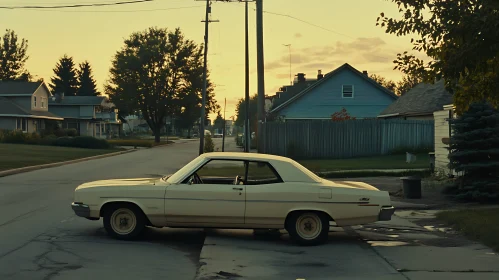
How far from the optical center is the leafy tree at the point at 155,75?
7462 centimetres

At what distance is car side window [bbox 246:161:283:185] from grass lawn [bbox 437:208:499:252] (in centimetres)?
341

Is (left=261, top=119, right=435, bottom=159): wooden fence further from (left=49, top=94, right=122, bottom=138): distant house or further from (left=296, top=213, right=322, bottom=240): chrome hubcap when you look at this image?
(left=49, top=94, right=122, bottom=138): distant house

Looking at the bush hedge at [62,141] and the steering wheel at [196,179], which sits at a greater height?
the bush hedge at [62,141]

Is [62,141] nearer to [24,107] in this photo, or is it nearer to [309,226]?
[24,107]

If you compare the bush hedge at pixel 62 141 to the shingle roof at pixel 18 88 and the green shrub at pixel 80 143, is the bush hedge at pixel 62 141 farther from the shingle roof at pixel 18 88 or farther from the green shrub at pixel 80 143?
the shingle roof at pixel 18 88

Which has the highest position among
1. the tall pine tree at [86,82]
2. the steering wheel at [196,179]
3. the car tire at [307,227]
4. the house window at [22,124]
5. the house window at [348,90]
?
the tall pine tree at [86,82]

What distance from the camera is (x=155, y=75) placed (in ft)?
248

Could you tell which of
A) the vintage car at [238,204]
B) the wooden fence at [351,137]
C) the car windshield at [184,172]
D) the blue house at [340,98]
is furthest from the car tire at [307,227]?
the blue house at [340,98]

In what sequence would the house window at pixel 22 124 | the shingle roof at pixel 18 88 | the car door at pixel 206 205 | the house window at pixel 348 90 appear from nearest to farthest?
the car door at pixel 206 205, the house window at pixel 348 90, the house window at pixel 22 124, the shingle roof at pixel 18 88

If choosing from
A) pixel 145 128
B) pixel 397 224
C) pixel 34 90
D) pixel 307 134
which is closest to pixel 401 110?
pixel 307 134

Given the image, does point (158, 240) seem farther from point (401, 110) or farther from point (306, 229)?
point (401, 110)

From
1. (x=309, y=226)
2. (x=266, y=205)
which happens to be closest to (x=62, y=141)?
(x=266, y=205)

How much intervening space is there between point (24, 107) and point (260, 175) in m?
58.7

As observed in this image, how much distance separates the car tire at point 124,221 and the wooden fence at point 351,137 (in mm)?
24052
